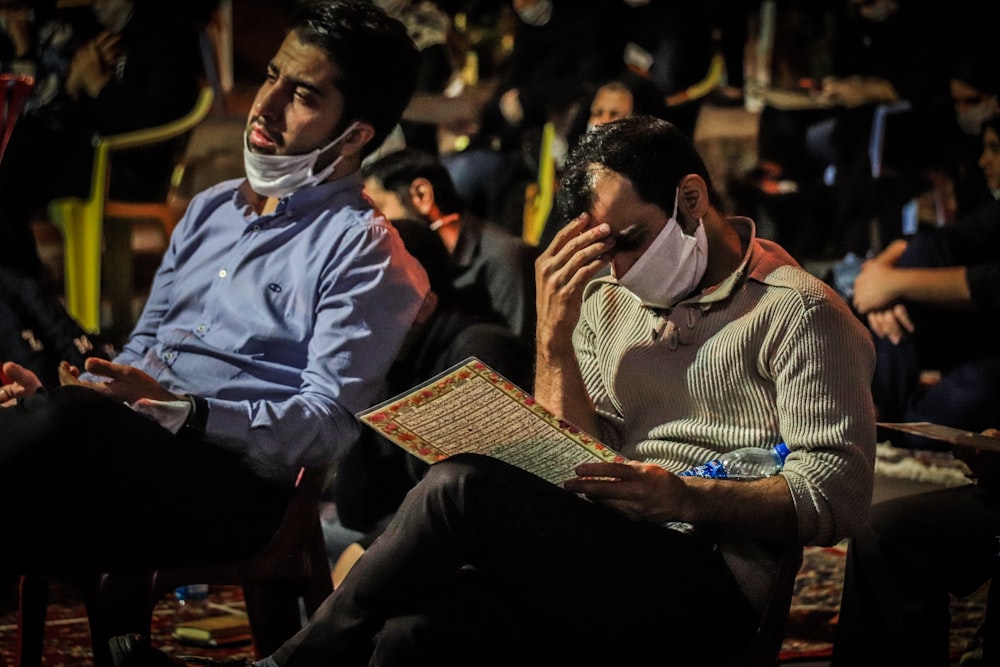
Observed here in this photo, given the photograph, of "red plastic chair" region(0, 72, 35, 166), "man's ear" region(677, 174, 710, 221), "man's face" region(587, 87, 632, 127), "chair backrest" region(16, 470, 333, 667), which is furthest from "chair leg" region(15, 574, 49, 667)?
"man's face" region(587, 87, 632, 127)

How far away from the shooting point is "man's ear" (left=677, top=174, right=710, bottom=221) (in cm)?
195

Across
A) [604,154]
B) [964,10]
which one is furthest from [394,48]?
[964,10]

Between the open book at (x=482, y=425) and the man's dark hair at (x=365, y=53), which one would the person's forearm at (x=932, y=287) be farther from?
the open book at (x=482, y=425)

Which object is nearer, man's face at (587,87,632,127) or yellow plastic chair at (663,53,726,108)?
man's face at (587,87,632,127)

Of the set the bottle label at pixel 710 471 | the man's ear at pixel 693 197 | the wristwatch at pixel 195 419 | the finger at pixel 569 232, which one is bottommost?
the bottle label at pixel 710 471

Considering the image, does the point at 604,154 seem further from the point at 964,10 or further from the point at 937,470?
the point at 964,10

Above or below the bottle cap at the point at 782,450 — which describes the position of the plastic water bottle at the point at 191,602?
below

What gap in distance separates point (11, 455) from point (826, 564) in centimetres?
212

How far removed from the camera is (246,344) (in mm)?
2188

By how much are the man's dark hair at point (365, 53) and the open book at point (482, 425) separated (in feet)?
2.75

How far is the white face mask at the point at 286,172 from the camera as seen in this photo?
232cm

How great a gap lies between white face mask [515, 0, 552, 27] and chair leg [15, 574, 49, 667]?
393 cm

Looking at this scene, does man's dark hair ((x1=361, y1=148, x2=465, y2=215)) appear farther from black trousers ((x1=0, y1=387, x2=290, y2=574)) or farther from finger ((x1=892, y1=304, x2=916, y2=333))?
black trousers ((x1=0, y1=387, x2=290, y2=574))

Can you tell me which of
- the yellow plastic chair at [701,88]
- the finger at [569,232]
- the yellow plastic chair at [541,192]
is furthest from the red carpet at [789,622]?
the yellow plastic chair at [701,88]
